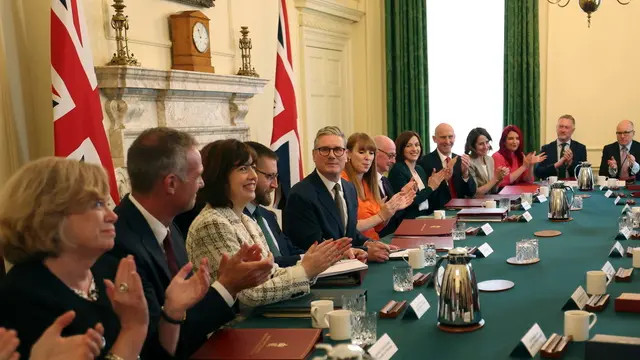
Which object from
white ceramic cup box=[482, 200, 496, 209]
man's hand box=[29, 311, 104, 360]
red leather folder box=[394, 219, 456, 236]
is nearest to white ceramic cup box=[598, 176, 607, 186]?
white ceramic cup box=[482, 200, 496, 209]

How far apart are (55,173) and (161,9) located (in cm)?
364

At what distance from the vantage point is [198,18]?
17.0 ft

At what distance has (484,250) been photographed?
123 inches

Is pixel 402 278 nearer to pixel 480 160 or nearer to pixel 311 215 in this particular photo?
pixel 311 215

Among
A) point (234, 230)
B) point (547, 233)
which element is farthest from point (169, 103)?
point (547, 233)

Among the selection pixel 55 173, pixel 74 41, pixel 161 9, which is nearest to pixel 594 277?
pixel 55 173

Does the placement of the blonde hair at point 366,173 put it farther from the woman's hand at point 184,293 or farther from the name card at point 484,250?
the woman's hand at point 184,293

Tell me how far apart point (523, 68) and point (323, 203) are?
17.3 feet

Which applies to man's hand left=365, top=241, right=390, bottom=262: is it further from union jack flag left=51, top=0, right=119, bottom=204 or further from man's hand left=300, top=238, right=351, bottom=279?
union jack flag left=51, top=0, right=119, bottom=204

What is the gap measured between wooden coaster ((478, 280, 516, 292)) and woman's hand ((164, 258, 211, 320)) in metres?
1.14

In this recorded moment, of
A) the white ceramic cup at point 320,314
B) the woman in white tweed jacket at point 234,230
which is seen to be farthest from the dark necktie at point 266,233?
the white ceramic cup at point 320,314

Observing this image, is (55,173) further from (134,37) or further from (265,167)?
(134,37)

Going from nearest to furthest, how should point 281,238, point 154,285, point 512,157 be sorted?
point 154,285, point 281,238, point 512,157

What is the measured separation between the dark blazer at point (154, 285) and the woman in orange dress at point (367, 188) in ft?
7.10
